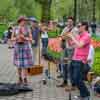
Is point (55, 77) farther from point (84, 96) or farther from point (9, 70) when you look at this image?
point (84, 96)

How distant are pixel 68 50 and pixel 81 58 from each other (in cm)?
205

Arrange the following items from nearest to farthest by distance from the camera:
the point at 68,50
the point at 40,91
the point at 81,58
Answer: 1. the point at 81,58
2. the point at 40,91
3. the point at 68,50

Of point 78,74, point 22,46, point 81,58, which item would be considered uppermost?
point 22,46

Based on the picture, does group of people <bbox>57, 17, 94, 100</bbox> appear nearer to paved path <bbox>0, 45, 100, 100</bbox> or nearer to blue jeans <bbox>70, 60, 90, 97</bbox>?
blue jeans <bbox>70, 60, 90, 97</bbox>

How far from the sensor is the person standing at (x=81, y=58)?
9.69 meters

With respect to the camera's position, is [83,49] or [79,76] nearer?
[79,76]

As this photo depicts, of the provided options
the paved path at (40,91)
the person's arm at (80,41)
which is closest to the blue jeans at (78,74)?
the person's arm at (80,41)

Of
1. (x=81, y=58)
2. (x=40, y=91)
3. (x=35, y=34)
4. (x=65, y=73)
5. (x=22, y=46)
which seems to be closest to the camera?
(x=81, y=58)

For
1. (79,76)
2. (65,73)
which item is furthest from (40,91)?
(79,76)

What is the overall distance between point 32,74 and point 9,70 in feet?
7.58

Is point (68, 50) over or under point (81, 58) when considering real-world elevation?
over

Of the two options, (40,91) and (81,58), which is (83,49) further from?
(40,91)

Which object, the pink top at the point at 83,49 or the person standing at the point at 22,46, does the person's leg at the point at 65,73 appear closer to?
the person standing at the point at 22,46

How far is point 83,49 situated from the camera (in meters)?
9.91
